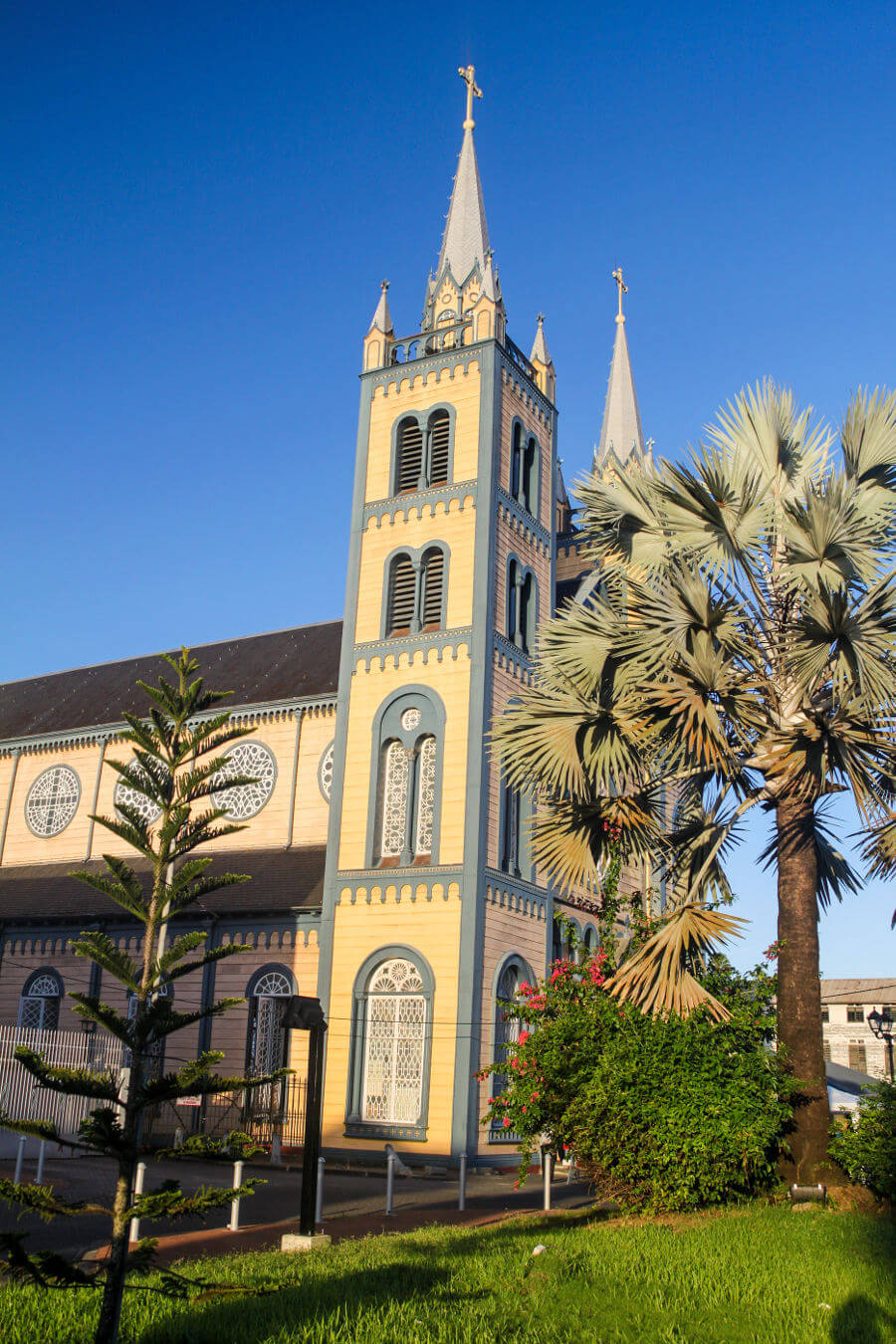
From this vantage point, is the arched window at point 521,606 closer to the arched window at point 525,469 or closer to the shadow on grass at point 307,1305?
the arched window at point 525,469

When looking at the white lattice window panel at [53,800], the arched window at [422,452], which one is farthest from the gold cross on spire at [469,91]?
the white lattice window panel at [53,800]

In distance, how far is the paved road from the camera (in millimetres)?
13258

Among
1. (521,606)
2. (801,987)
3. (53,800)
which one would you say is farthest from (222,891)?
(801,987)

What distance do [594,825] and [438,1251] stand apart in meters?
5.89

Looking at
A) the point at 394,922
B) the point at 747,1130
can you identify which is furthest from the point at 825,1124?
the point at 394,922

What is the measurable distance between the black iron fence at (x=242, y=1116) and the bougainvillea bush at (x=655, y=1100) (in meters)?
12.5

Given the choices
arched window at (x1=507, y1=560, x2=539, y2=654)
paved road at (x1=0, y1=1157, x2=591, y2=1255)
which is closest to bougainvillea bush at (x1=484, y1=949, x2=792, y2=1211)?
paved road at (x1=0, y1=1157, x2=591, y2=1255)

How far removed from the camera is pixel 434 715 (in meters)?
26.3

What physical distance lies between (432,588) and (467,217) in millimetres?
12178

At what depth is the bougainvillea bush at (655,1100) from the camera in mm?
12312

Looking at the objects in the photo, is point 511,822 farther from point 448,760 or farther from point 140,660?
point 140,660

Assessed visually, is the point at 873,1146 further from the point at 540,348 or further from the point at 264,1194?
the point at 540,348

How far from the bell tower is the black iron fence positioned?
1.19 m

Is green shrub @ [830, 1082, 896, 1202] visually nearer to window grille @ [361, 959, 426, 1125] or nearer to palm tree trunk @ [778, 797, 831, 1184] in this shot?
palm tree trunk @ [778, 797, 831, 1184]
